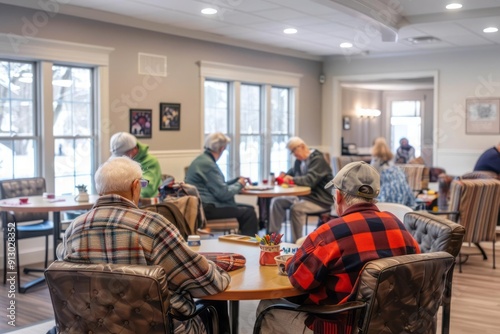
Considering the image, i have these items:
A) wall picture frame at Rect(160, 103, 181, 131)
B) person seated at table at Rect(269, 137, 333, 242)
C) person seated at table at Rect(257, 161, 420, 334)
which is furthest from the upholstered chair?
person seated at table at Rect(257, 161, 420, 334)

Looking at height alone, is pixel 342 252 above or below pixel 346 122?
below

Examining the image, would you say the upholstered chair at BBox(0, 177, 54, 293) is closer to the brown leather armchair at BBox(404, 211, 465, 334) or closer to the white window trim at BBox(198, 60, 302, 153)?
the white window trim at BBox(198, 60, 302, 153)

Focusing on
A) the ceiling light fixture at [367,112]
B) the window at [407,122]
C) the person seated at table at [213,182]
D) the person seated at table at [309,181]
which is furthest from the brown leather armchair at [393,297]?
the window at [407,122]

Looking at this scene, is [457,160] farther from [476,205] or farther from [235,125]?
Result: [476,205]

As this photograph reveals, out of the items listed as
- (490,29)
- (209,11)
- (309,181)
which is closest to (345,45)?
(490,29)

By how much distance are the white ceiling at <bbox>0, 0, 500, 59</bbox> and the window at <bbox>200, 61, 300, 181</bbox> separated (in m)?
0.51

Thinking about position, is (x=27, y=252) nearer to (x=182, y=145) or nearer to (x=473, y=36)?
(x=182, y=145)

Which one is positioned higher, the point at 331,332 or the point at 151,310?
the point at 151,310

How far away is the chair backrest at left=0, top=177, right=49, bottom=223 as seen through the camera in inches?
212

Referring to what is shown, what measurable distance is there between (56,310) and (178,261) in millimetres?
479

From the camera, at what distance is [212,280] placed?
236cm

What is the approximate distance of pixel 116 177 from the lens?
237 cm

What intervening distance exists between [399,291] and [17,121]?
15.6ft

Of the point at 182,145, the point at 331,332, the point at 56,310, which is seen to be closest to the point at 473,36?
the point at 182,145
